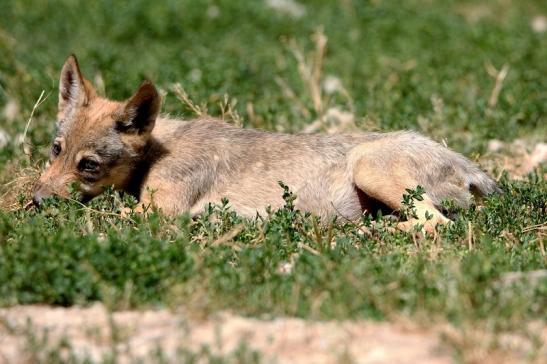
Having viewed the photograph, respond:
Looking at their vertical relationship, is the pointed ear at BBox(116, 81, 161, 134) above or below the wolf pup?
above

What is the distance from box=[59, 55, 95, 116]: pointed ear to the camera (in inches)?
334

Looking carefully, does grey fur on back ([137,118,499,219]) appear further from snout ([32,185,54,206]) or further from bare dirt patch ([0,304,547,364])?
bare dirt patch ([0,304,547,364])

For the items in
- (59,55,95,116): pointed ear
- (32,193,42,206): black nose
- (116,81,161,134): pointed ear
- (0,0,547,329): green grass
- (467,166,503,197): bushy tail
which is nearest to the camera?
(0,0,547,329): green grass

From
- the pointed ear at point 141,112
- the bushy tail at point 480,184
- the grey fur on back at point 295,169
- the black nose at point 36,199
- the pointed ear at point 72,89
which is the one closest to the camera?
the black nose at point 36,199

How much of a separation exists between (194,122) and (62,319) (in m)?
3.66

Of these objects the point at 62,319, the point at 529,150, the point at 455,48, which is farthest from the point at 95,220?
the point at 455,48

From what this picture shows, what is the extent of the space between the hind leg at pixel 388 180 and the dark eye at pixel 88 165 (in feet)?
7.09

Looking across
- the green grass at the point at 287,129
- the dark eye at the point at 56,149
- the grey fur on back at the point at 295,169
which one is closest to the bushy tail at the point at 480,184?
the grey fur on back at the point at 295,169

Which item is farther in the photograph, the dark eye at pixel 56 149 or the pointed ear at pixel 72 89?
the pointed ear at pixel 72 89

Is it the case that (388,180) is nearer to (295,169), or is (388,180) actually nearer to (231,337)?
(295,169)

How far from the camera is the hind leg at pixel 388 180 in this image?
7.91 metres

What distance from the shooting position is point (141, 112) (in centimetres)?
828

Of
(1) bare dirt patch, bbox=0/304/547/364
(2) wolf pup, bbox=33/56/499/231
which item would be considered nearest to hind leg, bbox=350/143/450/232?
(2) wolf pup, bbox=33/56/499/231

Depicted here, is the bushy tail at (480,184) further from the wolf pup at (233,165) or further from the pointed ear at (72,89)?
the pointed ear at (72,89)
